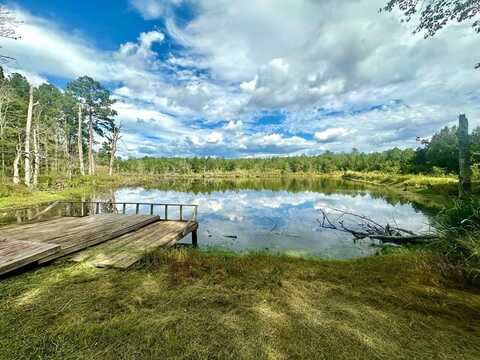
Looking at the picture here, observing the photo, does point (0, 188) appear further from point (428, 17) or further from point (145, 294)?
point (428, 17)

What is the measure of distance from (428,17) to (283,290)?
8129mm

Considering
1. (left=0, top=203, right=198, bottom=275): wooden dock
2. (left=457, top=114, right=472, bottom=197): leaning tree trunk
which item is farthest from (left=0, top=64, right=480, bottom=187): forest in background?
(left=457, top=114, right=472, bottom=197): leaning tree trunk

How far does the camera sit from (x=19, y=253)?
479cm

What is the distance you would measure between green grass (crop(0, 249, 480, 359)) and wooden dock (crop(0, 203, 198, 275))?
371 mm

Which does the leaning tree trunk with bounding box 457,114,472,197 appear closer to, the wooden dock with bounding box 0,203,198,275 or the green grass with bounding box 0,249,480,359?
the green grass with bounding box 0,249,480,359

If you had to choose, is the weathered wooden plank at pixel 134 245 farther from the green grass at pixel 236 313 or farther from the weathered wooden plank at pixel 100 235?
the green grass at pixel 236 313

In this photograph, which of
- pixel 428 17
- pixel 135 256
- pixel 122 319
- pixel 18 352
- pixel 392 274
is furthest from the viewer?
pixel 428 17

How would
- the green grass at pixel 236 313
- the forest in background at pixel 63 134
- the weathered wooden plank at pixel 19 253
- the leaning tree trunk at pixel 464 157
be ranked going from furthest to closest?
the forest in background at pixel 63 134 < the leaning tree trunk at pixel 464 157 < the weathered wooden plank at pixel 19 253 < the green grass at pixel 236 313

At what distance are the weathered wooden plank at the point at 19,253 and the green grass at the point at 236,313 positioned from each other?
259mm

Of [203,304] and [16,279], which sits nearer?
[203,304]

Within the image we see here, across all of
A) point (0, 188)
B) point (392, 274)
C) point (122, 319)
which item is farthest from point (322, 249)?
point (0, 188)

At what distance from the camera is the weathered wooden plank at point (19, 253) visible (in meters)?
4.34

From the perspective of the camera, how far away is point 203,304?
3561 millimetres

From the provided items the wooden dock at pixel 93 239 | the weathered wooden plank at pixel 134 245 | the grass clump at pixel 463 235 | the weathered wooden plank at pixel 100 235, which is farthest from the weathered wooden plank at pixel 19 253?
the grass clump at pixel 463 235
